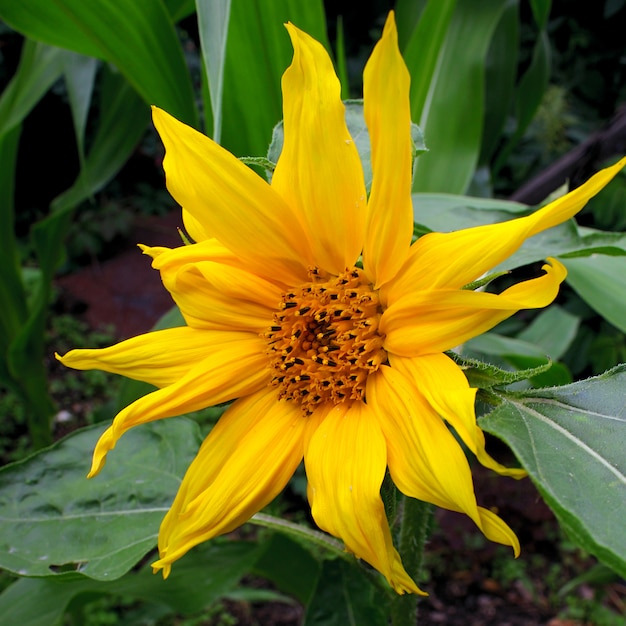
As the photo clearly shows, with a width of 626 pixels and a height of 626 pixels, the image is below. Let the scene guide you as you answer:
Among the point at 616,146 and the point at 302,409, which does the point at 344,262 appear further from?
the point at 616,146

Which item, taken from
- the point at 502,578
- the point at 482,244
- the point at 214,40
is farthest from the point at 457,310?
the point at 502,578

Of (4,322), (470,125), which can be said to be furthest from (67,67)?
(470,125)

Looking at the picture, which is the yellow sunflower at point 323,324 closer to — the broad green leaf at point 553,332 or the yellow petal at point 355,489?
the yellow petal at point 355,489

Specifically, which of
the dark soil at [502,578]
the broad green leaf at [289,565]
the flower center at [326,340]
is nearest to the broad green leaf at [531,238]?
the flower center at [326,340]

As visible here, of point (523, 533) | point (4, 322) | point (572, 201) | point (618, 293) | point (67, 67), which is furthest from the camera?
point (523, 533)

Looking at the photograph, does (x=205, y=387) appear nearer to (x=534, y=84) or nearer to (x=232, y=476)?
(x=232, y=476)
